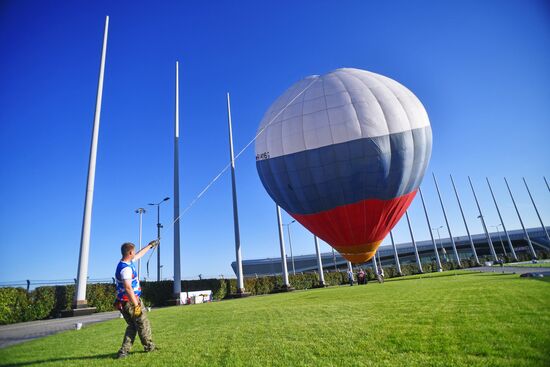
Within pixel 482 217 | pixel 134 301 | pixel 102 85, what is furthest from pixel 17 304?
pixel 482 217

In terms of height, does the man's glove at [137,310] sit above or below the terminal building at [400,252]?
below

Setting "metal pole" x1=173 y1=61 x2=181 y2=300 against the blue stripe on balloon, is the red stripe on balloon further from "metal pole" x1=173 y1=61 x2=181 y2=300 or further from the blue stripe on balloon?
"metal pole" x1=173 y1=61 x2=181 y2=300

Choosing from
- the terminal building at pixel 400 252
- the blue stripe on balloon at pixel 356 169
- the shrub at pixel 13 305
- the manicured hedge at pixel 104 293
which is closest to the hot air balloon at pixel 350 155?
the blue stripe on balloon at pixel 356 169

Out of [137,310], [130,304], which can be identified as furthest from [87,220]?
[137,310]

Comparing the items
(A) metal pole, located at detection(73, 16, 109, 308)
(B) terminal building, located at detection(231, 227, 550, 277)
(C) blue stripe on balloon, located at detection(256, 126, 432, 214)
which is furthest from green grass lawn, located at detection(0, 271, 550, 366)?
(B) terminal building, located at detection(231, 227, 550, 277)

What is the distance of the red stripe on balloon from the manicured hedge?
632 inches

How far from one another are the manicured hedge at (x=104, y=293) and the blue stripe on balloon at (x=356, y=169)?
54.5 ft

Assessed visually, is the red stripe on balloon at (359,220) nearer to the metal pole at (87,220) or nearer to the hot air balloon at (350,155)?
the hot air balloon at (350,155)

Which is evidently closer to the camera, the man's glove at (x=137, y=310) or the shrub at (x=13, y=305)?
the man's glove at (x=137, y=310)

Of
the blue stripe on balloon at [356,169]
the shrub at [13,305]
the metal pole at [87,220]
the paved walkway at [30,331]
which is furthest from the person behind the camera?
the shrub at [13,305]

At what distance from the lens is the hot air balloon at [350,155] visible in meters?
17.1

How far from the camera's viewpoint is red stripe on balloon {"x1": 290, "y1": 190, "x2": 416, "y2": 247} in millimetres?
17703

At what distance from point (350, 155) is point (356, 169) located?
2.84ft

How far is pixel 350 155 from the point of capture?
56.1ft
